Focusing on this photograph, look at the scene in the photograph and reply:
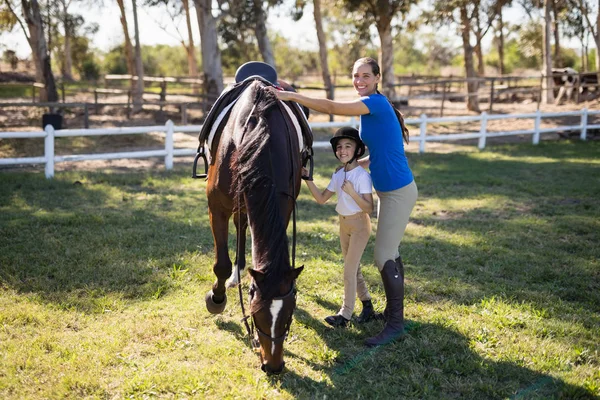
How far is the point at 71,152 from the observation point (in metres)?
13.2

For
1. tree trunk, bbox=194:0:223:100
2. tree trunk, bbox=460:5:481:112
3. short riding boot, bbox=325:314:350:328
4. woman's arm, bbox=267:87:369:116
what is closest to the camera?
woman's arm, bbox=267:87:369:116

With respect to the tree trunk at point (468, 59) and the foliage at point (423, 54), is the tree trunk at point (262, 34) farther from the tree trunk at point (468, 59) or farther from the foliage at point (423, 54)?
the foliage at point (423, 54)

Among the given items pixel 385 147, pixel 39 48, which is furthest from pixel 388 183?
pixel 39 48

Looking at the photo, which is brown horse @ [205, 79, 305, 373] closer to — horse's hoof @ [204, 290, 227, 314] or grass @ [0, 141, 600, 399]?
grass @ [0, 141, 600, 399]

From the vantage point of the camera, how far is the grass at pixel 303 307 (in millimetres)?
3480

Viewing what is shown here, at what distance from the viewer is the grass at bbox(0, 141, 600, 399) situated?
3480 millimetres

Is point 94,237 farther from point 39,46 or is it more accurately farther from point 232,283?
point 39,46

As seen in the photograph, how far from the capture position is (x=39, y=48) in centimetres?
1684

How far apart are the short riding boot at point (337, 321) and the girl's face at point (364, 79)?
1705 millimetres

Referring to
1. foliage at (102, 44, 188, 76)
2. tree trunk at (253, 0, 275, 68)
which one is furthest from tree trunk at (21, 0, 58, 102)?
foliage at (102, 44, 188, 76)

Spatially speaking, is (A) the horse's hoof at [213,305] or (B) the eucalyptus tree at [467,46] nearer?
(A) the horse's hoof at [213,305]

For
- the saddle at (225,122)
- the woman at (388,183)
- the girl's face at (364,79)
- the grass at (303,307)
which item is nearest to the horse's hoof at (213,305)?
the grass at (303,307)

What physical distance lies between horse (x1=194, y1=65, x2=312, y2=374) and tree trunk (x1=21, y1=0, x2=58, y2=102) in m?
15.0

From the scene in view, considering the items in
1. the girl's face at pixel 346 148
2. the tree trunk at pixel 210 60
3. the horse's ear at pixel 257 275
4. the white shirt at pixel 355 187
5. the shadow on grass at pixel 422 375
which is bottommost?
the shadow on grass at pixel 422 375
